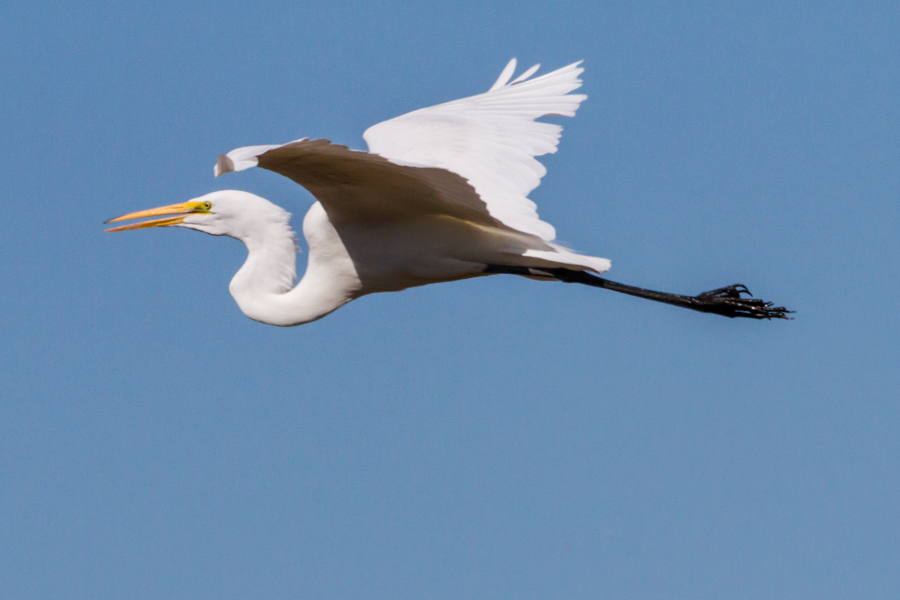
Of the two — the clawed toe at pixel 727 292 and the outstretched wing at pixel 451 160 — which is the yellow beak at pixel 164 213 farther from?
the clawed toe at pixel 727 292

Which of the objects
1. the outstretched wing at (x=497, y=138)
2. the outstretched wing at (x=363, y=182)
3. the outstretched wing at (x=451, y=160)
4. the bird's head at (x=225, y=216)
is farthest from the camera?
the bird's head at (x=225, y=216)

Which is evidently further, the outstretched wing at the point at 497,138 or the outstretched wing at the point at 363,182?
the outstretched wing at the point at 497,138

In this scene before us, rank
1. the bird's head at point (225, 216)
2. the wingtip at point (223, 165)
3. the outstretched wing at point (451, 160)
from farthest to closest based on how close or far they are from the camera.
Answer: the bird's head at point (225, 216), the outstretched wing at point (451, 160), the wingtip at point (223, 165)

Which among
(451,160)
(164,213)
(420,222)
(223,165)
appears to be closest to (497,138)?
(451,160)

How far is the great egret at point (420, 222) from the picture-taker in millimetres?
6234

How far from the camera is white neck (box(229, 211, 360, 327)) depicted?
23.2 feet

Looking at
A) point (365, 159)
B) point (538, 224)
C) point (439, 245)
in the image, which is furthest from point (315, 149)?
point (439, 245)

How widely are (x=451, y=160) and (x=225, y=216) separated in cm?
179

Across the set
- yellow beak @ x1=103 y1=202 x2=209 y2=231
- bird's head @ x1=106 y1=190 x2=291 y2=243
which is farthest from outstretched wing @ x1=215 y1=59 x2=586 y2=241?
yellow beak @ x1=103 y1=202 x2=209 y2=231

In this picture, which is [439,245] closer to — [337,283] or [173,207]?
[337,283]

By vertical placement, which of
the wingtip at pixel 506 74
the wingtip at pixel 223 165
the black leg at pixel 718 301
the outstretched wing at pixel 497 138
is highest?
the wingtip at pixel 506 74

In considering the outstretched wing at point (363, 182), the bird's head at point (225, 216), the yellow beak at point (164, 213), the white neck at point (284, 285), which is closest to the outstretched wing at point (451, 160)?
the outstretched wing at point (363, 182)

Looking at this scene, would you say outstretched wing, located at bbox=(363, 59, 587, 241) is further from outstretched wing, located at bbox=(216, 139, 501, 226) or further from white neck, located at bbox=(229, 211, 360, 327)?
white neck, located at bbox=(229, 211, 360, 327)

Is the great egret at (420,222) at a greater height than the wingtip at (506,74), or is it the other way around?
the wingtip at (506,74)
